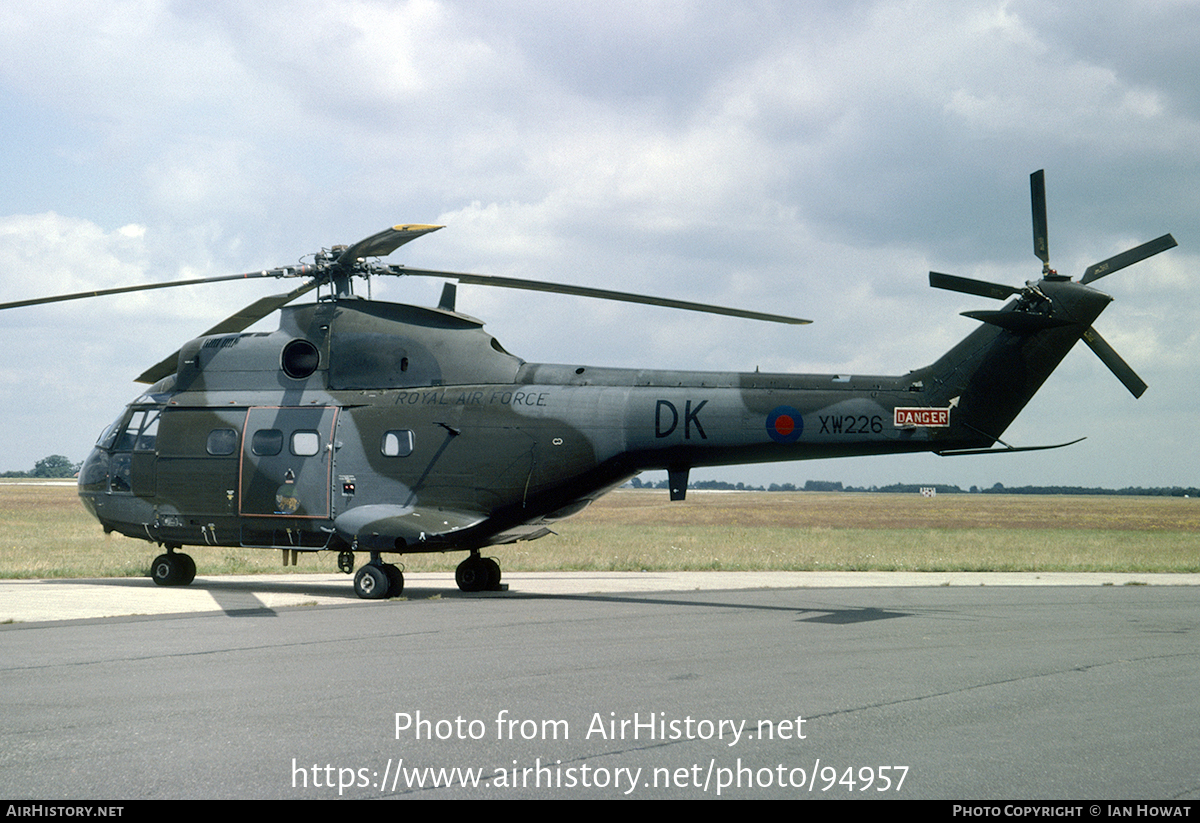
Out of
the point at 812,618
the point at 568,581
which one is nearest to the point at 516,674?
the point at 812,618

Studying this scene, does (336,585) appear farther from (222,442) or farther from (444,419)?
(444,419)

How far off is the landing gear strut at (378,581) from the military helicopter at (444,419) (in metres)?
0.04

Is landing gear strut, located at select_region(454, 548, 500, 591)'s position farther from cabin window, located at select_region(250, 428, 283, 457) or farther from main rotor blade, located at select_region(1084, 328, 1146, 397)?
main rotor blade, located at select_region(1084, 328, 1146, 397)

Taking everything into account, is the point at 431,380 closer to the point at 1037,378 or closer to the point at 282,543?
the point at 282,543

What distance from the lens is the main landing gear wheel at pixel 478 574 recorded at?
21.5 meters

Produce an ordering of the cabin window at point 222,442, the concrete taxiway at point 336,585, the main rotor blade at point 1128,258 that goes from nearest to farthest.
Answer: the main rotor blade at point 1128,258 → the concrete taxiway at point 336,585 → the cabin window at point 222,442

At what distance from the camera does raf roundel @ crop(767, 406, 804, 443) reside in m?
18.0

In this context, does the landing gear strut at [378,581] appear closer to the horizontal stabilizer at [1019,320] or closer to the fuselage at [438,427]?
the fuselage at [438,427]

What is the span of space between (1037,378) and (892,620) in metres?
4.58

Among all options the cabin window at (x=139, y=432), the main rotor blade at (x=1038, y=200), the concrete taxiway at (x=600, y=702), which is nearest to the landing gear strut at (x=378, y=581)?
the concrete taxiway at (x=600, y=702)

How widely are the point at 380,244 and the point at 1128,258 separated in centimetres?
1216

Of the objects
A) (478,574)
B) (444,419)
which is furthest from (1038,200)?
(478,574)

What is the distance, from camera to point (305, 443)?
2070cm

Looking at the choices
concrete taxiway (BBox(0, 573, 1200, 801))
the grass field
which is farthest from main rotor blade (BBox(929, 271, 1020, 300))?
the grass field
